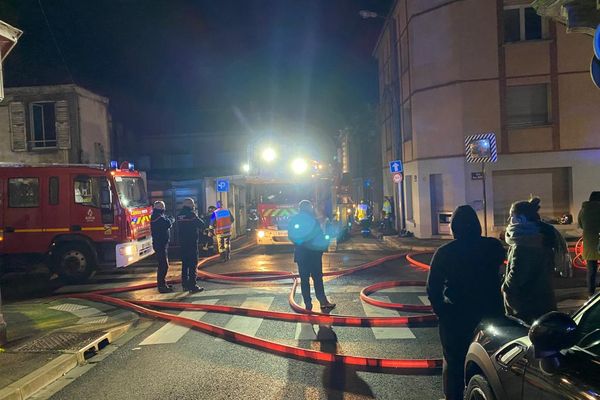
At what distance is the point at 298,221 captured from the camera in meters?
8.00

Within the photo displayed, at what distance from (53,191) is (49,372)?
7.75 meters

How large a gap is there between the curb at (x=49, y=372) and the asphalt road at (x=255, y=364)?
142mm

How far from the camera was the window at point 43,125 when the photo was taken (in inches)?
843

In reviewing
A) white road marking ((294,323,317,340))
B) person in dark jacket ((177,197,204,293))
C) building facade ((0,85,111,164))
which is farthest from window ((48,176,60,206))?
building facade ((0,85,111,164))

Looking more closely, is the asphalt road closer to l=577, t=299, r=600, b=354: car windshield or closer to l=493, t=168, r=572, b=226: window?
l=577, t=299, r=600, b=354: car windshield

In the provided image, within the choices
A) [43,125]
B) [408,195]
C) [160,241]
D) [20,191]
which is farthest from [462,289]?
[43,125]

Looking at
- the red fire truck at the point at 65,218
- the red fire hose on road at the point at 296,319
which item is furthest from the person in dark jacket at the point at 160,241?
the red fire truck at the point at 65,218

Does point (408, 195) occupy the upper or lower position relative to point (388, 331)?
upper

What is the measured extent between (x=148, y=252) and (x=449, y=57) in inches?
490

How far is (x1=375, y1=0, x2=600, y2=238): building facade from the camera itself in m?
17.6

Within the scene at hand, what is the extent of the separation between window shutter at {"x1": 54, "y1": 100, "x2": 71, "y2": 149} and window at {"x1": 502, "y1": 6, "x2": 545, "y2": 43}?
1753cm

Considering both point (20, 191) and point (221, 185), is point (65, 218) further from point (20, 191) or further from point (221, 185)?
point (221, 185)

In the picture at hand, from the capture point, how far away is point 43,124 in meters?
21.5

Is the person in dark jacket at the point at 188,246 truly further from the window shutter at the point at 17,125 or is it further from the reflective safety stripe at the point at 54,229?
the window shutter at the point at 17,125
